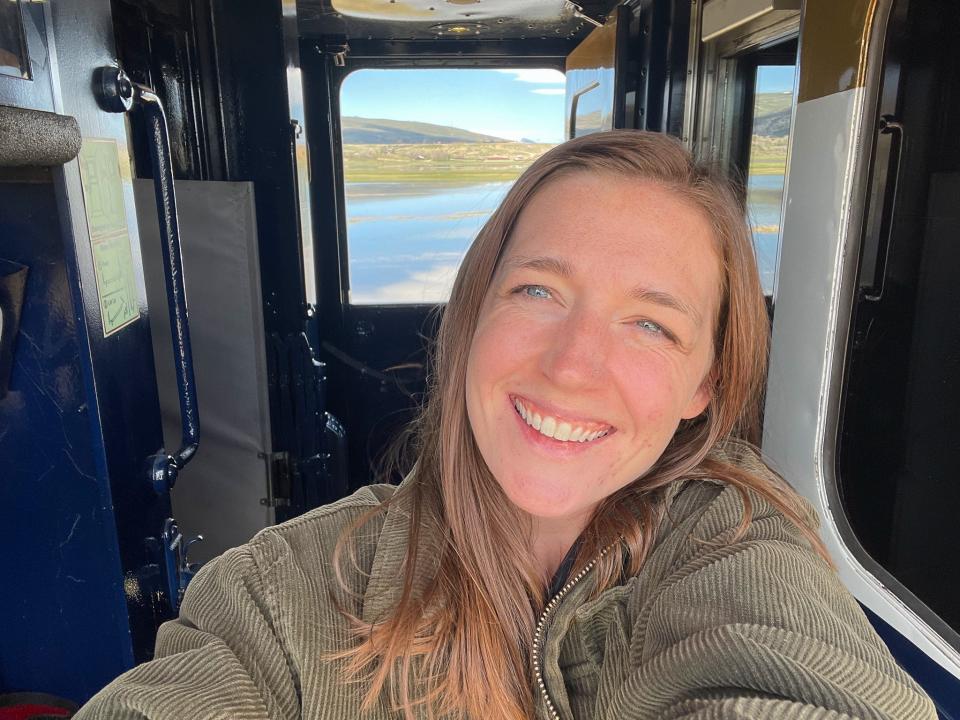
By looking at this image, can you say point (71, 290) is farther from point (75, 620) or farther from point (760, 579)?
point (760, 579)

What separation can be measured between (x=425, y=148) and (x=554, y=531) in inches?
126

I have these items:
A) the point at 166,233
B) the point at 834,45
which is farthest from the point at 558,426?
the point at 166,233

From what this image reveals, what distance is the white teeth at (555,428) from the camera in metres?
1.05

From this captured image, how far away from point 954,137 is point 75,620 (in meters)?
2.40

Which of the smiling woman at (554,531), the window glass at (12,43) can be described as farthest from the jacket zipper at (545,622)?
the window glass at (12,43)

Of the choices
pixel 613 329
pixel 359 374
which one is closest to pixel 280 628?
pixel 613 329

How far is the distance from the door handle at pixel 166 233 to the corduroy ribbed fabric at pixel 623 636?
3.24 feet

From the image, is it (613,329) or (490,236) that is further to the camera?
(490,236)

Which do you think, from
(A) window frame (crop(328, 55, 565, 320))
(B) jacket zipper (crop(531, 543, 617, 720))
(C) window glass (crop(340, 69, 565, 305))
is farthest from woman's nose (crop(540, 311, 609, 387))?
(A) window frame (crop(328, 55, 565, 320))

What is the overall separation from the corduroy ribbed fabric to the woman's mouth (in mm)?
214

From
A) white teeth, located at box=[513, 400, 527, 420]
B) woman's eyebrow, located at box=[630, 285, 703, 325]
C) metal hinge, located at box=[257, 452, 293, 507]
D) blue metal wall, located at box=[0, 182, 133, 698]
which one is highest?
woman's eyebrow, located at box=[630, 285, 703, 325]

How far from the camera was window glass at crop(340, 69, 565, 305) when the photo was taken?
394 centimetres

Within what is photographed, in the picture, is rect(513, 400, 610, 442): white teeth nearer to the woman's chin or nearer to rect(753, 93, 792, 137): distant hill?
the woman's chin

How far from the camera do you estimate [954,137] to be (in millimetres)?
1588
